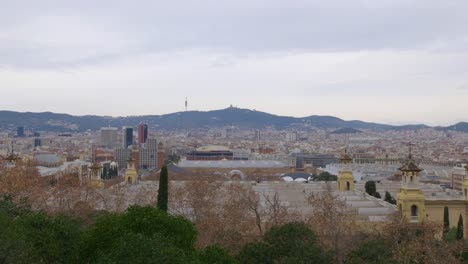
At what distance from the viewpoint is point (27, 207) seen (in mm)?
21812

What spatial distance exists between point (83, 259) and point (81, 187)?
18.9 meters

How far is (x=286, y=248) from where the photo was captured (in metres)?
17.3

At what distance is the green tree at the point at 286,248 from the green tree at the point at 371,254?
0.88 metres

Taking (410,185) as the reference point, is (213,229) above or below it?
below

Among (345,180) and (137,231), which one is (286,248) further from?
(345,180)

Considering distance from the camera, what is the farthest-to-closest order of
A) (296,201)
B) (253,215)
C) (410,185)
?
(296,201)
(253,215)
(410,185)

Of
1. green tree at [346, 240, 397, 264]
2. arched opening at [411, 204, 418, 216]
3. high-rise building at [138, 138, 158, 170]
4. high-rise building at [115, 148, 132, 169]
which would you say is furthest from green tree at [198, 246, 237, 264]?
high-rise building at [115, 148, 132, 169]

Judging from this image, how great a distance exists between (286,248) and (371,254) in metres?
2.48

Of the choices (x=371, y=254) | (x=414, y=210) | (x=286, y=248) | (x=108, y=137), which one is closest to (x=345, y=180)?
(x=414, y=210)

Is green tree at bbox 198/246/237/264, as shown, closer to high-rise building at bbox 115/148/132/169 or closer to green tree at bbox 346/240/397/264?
green tree at bbox 346/240/397/264

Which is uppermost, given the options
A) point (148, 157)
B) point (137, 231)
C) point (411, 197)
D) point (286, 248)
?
point (137, 231)

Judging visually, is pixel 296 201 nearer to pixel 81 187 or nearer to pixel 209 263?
pixel 81 187

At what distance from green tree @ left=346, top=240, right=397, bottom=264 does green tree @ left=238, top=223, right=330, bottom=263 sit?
0.88 m

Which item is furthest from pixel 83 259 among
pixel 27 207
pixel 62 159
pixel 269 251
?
pixel 62 159
